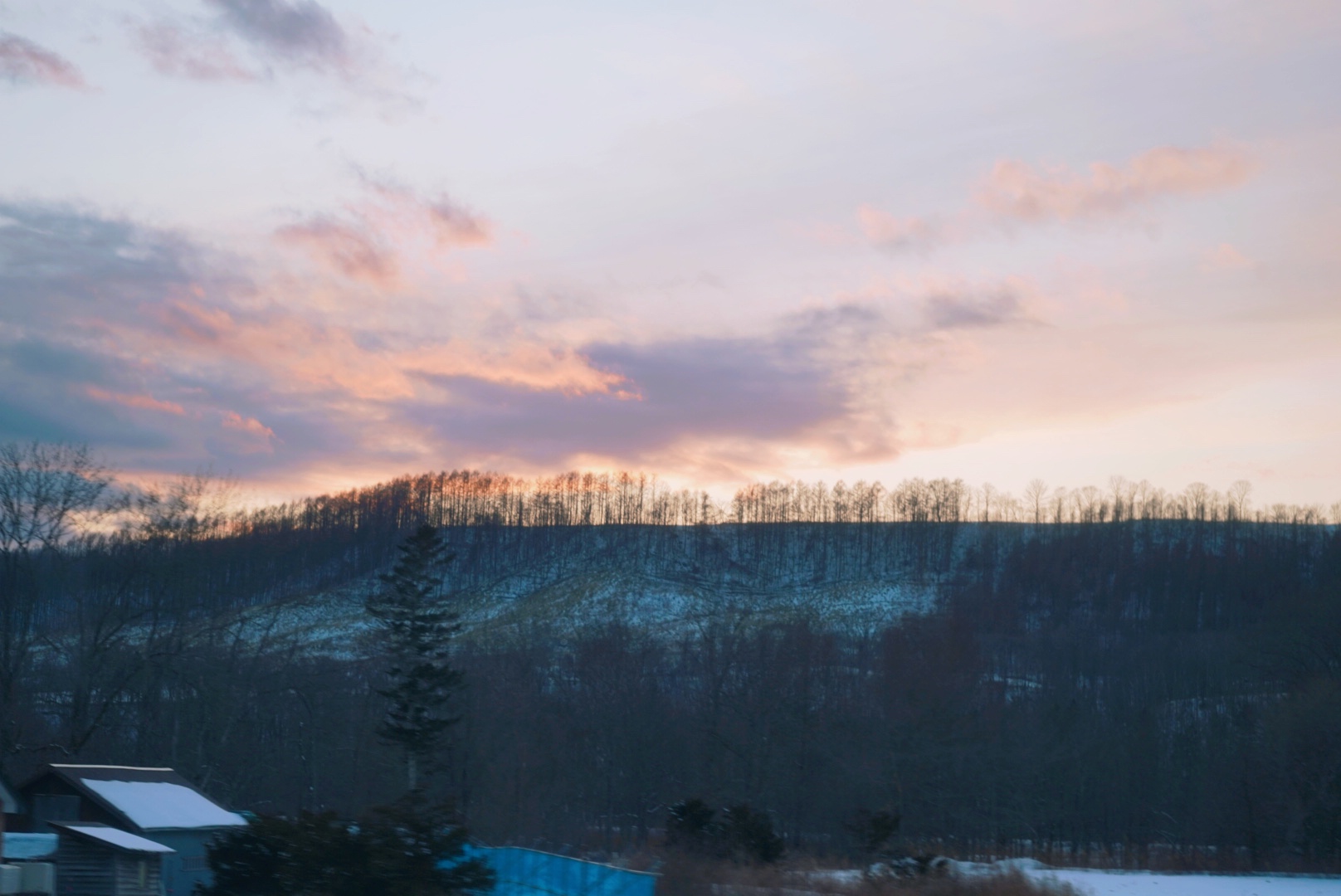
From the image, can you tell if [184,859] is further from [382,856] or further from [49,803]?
[382,856]

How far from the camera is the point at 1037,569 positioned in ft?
410

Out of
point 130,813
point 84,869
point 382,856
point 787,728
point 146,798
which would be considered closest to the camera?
point 382,856

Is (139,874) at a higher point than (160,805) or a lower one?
lower

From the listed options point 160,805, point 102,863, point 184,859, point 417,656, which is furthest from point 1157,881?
point 417,656

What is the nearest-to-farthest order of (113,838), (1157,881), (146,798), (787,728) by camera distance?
1. (113,838)
2. (146,798)
3. (1157,881)
4. (787,728)

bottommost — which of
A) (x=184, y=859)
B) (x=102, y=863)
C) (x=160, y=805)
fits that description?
(x=184, y=859)

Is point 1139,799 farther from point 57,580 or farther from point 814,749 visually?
point 57,580

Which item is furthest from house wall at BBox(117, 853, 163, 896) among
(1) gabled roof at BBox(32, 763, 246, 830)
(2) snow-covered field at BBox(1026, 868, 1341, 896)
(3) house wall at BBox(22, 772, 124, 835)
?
(2) snow-covered field at BBox(1026, 868, 1341, 896)

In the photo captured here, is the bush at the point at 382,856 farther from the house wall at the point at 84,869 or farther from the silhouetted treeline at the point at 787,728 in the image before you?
the silhouetted treeline at the point at 787,728

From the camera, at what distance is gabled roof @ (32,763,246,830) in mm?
25438

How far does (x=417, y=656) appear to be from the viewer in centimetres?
5891

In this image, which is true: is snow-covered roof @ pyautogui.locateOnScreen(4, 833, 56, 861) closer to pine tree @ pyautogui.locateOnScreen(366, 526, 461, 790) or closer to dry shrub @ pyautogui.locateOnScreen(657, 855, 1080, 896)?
dry shrub @ pyautogui.locateOnScreen(657, 855, 1080, 896)

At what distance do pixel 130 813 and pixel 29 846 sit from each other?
2705 mm

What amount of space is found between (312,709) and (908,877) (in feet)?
131
